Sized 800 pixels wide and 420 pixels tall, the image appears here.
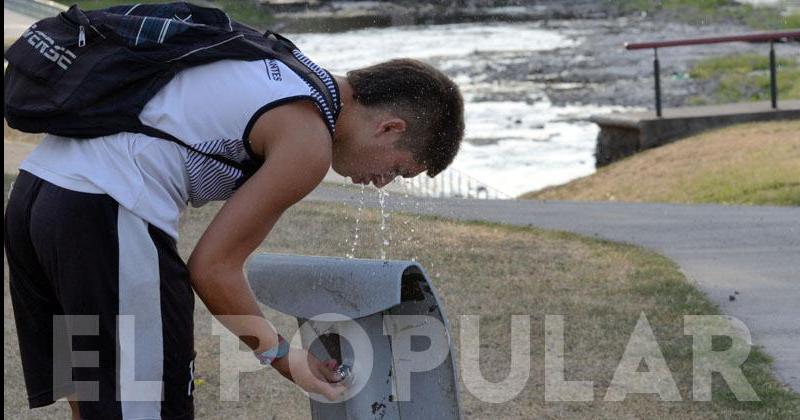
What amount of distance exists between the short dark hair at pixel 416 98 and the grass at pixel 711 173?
24.4 ft

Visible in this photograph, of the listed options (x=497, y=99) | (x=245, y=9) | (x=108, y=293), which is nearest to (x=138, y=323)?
(x=108, y=293)

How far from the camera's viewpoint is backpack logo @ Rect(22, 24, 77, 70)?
257 centimetres

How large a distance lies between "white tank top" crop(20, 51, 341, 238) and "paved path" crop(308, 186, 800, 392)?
2.73m

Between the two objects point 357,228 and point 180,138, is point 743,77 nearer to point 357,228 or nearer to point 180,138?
point 357,228

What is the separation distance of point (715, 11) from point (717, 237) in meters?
25.4

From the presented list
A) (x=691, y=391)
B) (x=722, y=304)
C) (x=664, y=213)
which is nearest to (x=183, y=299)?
(x=691, y=391)

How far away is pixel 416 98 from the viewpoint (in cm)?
267

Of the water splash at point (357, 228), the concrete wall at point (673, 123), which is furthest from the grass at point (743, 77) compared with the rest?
the water splash at point (357, 228)

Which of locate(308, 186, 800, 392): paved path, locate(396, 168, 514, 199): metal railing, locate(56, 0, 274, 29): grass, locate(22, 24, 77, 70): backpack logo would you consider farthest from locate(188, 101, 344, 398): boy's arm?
locate(56, 0, 274, 29): grass

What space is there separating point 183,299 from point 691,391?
249 centimetres

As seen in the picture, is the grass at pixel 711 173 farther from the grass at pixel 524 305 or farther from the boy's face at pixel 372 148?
the boy's face at pixel 372 148

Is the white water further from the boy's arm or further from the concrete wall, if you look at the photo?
the boy's arm

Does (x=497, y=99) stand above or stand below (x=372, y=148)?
below

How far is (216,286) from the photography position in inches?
99.8
